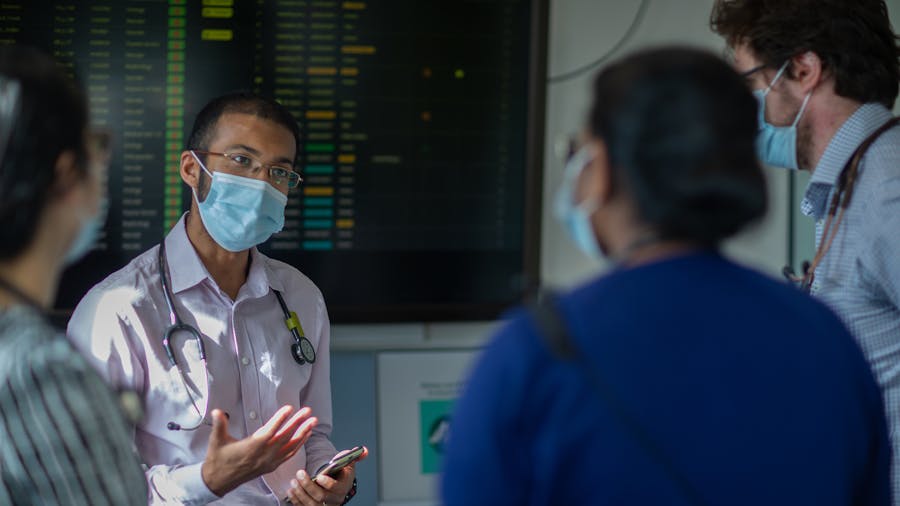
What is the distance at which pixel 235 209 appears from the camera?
2117mm

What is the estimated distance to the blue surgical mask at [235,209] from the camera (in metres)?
2.11

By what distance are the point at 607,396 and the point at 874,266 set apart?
3.32 feet

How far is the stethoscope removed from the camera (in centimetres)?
196

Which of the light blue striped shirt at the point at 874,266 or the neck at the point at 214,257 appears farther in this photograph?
the neck at the point at 214,257

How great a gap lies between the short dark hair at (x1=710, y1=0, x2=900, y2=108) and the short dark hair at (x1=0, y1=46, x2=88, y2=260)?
56.1 inches

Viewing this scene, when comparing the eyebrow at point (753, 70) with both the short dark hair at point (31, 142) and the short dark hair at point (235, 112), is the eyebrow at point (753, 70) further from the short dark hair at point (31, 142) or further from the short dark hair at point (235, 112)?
the short dark hair at point (31, 142)

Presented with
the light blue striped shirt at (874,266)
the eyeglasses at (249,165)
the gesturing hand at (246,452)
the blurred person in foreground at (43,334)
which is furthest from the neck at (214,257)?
the light blue striped shirt at (874,266)

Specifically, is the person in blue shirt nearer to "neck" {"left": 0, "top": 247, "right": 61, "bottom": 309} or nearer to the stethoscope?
"neck" {"left": 0, "top": 247, "right": 61, "bottom": 309}

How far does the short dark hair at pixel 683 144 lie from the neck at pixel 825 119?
3.39 ft

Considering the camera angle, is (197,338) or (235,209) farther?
(235,209)

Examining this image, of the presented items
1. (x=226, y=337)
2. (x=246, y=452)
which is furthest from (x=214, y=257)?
(x=246, y=452)

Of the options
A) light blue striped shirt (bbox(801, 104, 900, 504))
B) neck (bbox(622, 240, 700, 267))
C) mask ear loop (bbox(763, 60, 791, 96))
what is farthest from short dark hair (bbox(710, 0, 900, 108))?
neck (bbox(622, 240, 700, 267))

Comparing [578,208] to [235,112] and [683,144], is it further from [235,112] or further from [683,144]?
[235,112]

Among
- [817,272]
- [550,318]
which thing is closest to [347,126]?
[817,272]
